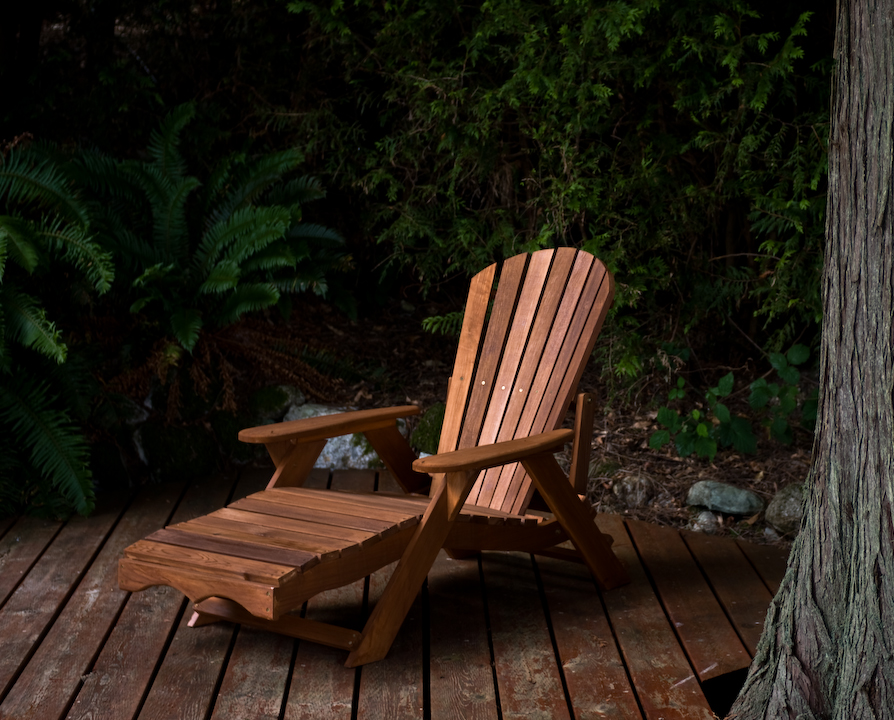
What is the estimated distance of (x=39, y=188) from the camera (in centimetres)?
336

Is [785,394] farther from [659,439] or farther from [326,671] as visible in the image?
[326,671]

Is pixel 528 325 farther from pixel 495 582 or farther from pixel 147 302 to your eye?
pixel 147 302

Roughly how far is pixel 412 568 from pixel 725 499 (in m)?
1.51

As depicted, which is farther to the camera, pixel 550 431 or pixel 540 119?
pixel 540 119

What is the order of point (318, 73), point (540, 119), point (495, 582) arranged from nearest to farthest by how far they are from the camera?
point (495, 582) → point (540, 119) → point (318, 73)

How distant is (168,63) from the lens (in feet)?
14.8

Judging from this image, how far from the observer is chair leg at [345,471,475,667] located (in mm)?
2230

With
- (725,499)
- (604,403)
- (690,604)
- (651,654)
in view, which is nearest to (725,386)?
(725,499)

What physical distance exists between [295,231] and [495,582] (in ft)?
7.05

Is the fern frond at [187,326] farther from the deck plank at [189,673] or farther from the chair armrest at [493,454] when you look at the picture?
the chair armrest at [493,454]

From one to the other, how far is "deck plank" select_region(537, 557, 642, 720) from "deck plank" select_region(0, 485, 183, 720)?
4.09 ft

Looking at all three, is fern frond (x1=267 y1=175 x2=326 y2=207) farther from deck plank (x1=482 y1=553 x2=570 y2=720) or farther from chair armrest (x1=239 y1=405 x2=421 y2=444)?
deck plank (x1=482 y1=553 x2=570 y2=720)

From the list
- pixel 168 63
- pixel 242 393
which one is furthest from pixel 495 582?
pixel 168 63

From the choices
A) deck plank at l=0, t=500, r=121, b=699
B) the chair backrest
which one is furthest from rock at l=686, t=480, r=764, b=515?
deck plank at l=0, t=500, r=121, b=699
